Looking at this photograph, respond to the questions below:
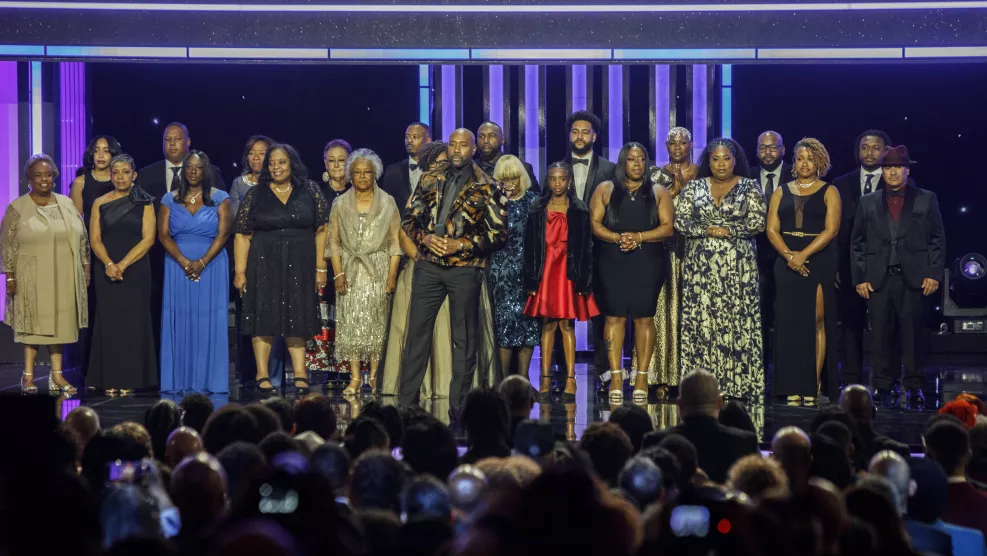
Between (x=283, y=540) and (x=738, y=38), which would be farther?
(x=738, y=38)

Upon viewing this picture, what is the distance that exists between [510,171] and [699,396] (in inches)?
164

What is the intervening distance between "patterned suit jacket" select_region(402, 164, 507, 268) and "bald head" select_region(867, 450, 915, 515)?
414 centimetres

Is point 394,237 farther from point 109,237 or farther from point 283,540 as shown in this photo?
point 283,540

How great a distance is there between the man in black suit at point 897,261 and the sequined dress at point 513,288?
2.14 meters

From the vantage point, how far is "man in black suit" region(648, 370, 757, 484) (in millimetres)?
4594

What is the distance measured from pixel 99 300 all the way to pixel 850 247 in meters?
4.97

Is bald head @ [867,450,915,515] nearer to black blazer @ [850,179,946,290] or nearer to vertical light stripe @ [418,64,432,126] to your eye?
black blazer @ [850,179,946,290]

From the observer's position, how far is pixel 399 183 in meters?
9.52

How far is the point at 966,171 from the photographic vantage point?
1209cm

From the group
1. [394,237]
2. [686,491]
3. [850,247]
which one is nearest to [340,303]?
[394,237]

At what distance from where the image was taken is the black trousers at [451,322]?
7801 millimetres

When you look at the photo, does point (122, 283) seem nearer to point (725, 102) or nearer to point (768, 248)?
point (768, 248)

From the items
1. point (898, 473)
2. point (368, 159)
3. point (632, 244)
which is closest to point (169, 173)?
point (368, 159)

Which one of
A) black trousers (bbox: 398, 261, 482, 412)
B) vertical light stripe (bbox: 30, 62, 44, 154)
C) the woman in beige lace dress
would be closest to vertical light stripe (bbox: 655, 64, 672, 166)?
black trousers (bbox: 398, 261, 482, 412)
